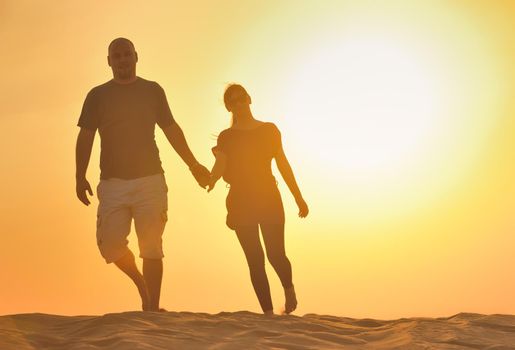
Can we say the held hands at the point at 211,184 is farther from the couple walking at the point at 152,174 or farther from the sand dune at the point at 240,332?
the sand dune at the point at 240,332

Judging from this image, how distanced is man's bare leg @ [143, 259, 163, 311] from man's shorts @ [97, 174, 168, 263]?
0.25 ft

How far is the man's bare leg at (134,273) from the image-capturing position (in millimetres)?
8094

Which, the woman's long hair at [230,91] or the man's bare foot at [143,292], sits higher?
the woman's long hair at [230,91]

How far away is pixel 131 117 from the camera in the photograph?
808cm

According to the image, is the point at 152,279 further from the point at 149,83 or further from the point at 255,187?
the point at 149,83

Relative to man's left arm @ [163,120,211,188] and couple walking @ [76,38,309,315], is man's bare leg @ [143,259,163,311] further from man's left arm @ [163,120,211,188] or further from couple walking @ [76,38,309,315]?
man's left arm @ [163,120,211,188]

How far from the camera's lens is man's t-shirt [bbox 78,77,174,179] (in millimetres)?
7992

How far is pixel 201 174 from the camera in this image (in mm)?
8453

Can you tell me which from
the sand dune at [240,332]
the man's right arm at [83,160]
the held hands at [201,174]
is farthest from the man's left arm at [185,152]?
the sand dune at [240,332]

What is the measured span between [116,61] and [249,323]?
9.18ft

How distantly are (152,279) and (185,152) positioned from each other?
4.18 ft

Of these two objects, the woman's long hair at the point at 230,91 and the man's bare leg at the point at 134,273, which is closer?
the man's bare leg at the point at 134,273

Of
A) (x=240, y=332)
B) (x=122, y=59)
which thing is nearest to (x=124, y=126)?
(x=122, y=59)

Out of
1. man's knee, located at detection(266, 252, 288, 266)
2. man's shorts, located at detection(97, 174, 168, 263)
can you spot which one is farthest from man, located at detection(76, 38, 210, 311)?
man's knee, located at detection(266, 252, 288, 266)
